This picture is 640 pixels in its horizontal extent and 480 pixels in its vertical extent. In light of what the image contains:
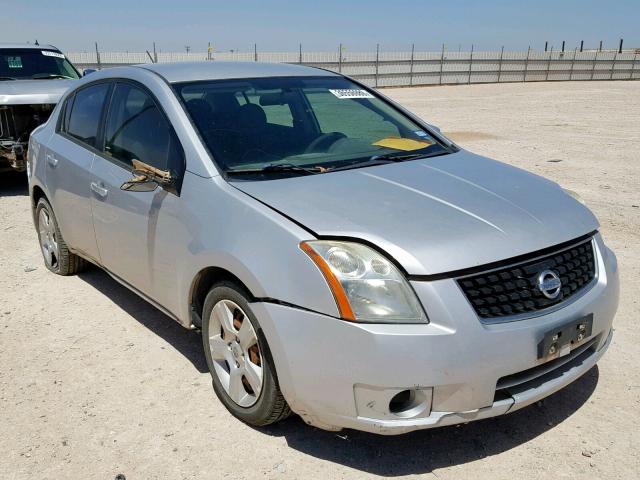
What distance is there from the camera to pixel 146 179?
3346mm

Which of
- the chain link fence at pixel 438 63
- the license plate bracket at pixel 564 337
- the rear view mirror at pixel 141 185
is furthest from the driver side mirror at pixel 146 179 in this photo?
the chain link fence at pixel 438 63

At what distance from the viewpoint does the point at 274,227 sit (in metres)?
2.67

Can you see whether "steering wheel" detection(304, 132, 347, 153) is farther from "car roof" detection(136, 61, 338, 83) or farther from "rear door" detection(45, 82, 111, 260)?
"rear door" detection(45, 82, 111, 260)

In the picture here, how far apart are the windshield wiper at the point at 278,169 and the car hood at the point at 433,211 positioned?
3.1 inches

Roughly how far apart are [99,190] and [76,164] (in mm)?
487

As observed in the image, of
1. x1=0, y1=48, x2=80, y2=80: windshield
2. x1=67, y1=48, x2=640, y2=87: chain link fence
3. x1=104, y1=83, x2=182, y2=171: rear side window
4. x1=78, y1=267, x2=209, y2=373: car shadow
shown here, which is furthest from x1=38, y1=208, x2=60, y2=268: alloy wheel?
x1=67, y1=48, x2=640, y2=87: chain link fence

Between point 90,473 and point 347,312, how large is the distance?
54.3 inches

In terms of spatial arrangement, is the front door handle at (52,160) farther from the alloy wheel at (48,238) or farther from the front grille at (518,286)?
the front grille at (518,286)

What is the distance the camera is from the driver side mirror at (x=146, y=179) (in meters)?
3.26

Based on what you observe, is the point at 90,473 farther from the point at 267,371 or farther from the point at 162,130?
the point at 162,130

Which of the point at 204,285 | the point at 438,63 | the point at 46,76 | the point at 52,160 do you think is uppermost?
the point at 46,76

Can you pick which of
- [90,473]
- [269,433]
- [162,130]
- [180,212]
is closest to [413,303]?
[269,433]

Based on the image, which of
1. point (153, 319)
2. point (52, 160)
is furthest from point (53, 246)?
point (153, 319)

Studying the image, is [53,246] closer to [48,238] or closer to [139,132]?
[48,238]
